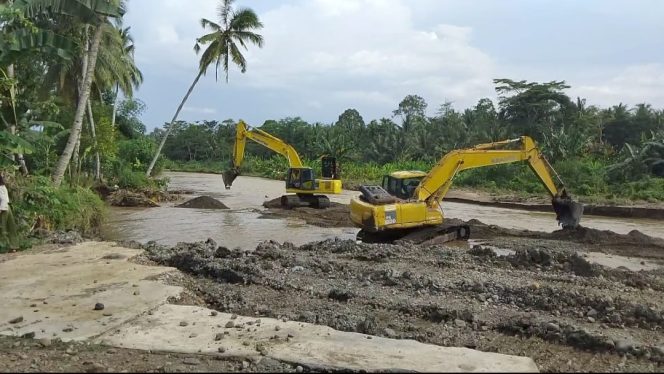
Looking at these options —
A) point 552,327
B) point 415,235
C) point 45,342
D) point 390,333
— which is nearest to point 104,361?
point 45,342

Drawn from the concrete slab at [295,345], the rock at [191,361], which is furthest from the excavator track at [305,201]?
the rock at [191,361]

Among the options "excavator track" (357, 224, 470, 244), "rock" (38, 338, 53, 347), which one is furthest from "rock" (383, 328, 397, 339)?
"excavator track" (357, 224, 470, 244)

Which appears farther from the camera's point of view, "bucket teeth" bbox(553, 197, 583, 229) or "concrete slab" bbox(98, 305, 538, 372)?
"bucket teeth" bbox(553, 197, 583, 229)

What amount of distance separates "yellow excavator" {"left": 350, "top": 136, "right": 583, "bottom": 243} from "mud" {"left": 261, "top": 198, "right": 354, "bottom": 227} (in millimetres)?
4569

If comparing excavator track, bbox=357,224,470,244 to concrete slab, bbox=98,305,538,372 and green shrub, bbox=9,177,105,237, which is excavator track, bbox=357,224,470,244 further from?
concrete slab, bbox=98,305,538,372

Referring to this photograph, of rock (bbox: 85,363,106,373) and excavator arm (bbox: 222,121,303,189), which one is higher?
excavator arm (bbox: 222,121,303,189)

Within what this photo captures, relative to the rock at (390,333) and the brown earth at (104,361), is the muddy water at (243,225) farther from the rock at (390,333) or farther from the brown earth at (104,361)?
the brown earth at (104,361)

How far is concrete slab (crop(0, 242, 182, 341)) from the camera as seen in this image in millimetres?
5901

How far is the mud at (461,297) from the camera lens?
543 centimetres

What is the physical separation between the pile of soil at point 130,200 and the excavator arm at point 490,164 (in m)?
14.9

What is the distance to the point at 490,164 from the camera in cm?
1515

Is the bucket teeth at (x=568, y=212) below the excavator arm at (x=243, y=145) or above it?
below

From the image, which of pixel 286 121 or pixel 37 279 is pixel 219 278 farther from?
pixel 286 121

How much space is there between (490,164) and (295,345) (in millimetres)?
11122
